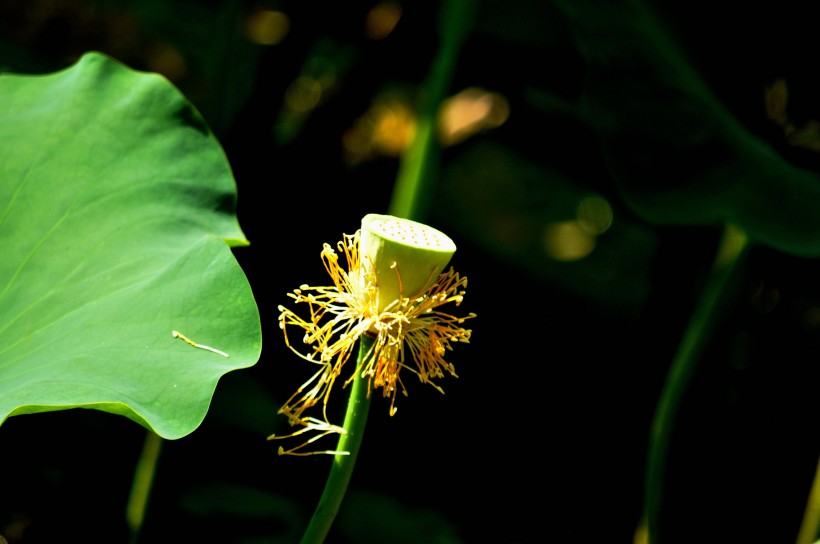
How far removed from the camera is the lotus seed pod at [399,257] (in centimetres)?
64

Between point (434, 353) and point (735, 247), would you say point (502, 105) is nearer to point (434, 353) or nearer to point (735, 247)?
point (735, 247)

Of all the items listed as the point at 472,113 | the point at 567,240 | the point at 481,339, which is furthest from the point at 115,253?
the point at 567,240

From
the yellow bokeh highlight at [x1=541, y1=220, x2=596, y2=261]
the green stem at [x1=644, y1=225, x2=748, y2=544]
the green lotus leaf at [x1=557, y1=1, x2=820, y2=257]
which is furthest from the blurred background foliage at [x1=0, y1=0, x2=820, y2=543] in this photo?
the yellow bokeh highlight at [x1=541, y1=220, x2=596, y2=261]

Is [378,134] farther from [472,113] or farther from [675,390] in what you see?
[675,390]

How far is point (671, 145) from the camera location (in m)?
1.14

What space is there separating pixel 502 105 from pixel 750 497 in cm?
106

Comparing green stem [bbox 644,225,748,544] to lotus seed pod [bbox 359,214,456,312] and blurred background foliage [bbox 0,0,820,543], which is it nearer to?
blurred background foliage [bbox 0,0,820,543]

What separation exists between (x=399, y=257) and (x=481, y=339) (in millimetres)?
1281

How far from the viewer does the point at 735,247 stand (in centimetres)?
151

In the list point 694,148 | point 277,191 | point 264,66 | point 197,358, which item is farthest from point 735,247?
point 197,358

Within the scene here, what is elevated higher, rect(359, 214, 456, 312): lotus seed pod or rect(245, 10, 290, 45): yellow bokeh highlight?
rect(359, 214, 456, 312): lotus seed pod

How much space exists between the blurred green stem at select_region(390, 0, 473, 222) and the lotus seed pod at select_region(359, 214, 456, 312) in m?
0.64

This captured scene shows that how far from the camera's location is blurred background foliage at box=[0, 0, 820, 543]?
1.46 m

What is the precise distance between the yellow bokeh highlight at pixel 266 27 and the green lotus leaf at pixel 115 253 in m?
1.18
